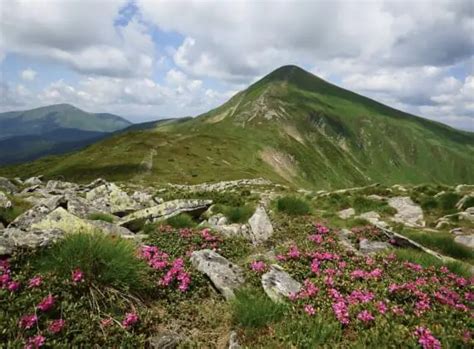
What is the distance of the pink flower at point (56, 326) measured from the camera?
6.73 metres

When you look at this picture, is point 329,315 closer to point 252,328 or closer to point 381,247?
point 252,328

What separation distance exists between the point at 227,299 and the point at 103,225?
27.1 feet

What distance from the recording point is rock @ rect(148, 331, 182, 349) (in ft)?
22.9

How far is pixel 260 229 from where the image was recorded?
578 inches

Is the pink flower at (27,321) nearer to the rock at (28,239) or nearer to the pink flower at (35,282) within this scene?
the pink flower at (35,282)

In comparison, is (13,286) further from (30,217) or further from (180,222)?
(30,217)

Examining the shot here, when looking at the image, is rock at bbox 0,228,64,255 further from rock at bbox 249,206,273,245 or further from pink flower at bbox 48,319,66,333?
rock at bbox 249,206,273,245

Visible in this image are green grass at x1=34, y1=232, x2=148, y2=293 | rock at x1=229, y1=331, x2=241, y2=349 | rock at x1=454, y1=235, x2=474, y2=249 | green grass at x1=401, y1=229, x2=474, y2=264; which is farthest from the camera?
rock at x1=454, y1=235, x2=474, y2=249

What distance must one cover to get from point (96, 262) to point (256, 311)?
145 inches

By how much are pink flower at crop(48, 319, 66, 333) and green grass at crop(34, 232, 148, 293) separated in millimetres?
1135

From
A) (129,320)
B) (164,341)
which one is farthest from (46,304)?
(164,341)

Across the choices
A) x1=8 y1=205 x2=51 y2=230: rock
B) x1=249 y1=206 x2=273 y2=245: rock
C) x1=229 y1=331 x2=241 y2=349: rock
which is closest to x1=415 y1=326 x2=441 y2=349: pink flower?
x1=229 y1=331 x2=241 y2=349: rock

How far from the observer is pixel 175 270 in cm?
952

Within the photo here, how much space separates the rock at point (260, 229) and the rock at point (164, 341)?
272 inches
